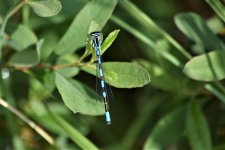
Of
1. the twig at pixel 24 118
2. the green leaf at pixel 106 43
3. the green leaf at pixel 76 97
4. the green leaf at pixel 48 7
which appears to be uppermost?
the green leaf at pixel 48 7

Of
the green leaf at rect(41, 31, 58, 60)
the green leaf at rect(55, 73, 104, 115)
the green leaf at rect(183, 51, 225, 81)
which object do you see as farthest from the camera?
the green leaf at rect(41, 31, 58, 60)

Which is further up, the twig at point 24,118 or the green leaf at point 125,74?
the green leaf at point 125,74

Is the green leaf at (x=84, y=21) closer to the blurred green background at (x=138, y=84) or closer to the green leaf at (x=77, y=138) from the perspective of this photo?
the blurred green background at (x=138, y=84)

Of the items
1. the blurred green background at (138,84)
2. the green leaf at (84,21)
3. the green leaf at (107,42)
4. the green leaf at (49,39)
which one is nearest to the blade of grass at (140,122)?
the blurred green background at (138,84)

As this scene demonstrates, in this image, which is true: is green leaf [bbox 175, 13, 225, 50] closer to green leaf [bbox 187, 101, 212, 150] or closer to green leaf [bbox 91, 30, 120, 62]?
green leaf [bbox 187, 101, 212, 150]

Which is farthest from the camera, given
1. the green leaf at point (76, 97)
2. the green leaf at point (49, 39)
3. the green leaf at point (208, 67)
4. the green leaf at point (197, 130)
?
the green leaf at point (49, 39)

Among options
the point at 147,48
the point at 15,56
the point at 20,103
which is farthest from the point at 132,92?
the point at 15,56

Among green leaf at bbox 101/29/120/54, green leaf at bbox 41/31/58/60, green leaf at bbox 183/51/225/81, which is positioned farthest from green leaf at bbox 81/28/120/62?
green leaf at bbox 41/31/58/60
